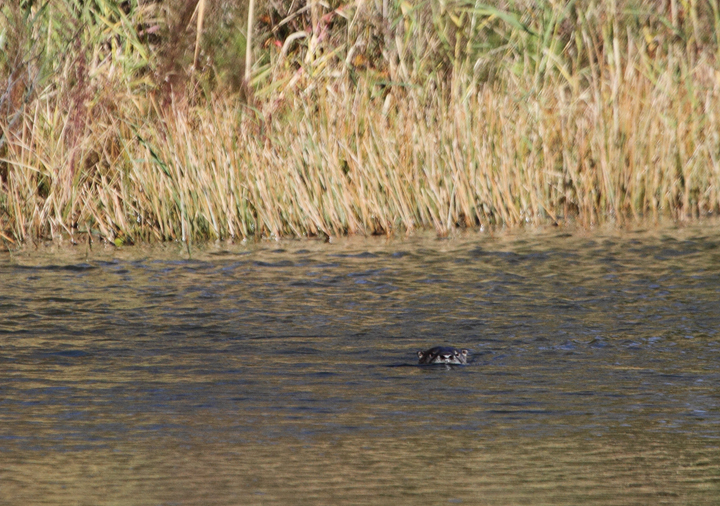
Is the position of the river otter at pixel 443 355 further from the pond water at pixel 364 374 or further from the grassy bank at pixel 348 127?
the grassy bank at pixel 348 127

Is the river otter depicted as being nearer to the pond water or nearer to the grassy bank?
the pond water

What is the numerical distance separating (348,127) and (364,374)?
4.48 metres

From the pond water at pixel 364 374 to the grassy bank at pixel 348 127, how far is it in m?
0.62

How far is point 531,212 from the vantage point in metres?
9.46

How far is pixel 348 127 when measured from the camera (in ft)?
30.7

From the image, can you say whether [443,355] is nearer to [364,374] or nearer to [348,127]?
[364,374]

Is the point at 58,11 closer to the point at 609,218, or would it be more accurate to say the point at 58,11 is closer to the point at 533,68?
the point at 533,68

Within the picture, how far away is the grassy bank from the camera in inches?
356

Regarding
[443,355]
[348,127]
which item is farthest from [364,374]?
[348,127]

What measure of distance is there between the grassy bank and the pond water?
616 millimetres

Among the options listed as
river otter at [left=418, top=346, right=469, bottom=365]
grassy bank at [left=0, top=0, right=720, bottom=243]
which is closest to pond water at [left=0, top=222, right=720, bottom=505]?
river otter at [left=418, top=346, right=469, bottom=365]

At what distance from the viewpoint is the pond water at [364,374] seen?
3.58 metres

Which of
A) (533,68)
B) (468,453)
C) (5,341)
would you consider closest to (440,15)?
(533,68)

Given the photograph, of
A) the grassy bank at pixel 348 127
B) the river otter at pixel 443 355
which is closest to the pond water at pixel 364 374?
the river otter at pixel 443 355
